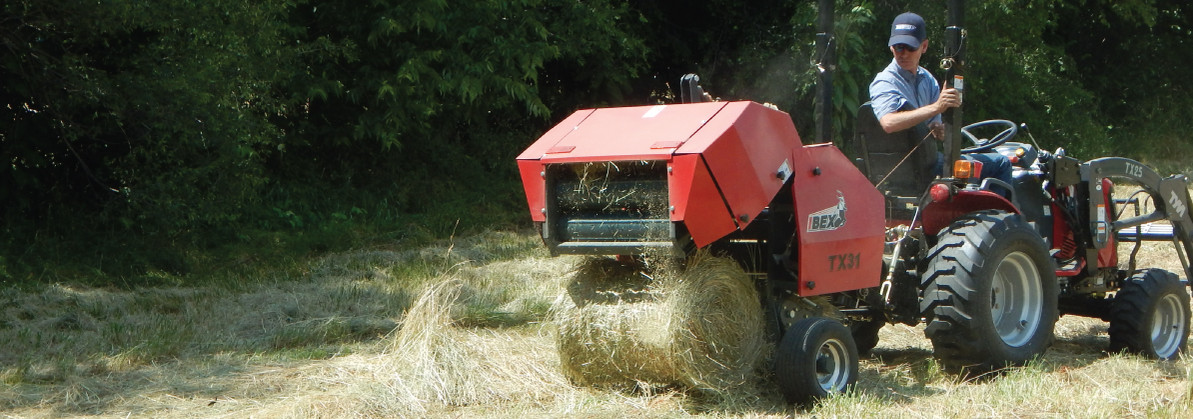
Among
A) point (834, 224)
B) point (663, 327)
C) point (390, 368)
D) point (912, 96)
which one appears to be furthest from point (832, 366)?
point (390, 368)

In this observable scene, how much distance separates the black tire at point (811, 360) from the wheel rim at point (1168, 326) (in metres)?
2.33

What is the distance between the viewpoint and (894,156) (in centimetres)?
576

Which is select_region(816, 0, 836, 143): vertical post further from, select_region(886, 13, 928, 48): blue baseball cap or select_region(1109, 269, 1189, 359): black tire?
select_region(1109, 269, 1189, 359): black tire

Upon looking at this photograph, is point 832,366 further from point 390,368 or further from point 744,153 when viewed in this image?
point 390,368

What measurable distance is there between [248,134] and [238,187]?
0.42 meters

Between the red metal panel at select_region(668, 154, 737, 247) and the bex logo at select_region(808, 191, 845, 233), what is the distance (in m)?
0.47

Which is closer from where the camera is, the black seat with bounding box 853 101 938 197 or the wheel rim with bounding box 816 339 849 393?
the wheel rim with bounding box 816 339 849 393

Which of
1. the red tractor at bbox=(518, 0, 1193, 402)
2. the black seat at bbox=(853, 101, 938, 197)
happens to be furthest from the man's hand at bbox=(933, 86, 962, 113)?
the black seat at bbox=(853, 101, 938, 197)

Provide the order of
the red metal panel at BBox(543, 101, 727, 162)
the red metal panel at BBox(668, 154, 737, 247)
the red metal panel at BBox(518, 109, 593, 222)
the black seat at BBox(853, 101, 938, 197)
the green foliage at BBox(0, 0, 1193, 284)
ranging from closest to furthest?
the red metal panel at BBox(668, 154, 737, 247) → the red metal panel at BBox(543, 101, 727, 162) → the red metal panel at BBox(518, 109, 593, 222) → the black seat at BBox(853, 101, 938, 197) → the green foliage at BBox(0, 0, 1193, 284)

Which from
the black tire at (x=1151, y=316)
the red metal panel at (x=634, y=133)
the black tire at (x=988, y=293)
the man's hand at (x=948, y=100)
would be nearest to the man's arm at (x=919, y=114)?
the man's hand at (x=948, y=100)

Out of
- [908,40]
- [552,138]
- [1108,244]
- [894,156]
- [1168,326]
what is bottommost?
[1168,326]

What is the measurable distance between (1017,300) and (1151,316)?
896 millimetres

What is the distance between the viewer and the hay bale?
4.56 metres

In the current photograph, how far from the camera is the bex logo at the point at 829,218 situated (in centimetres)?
478
